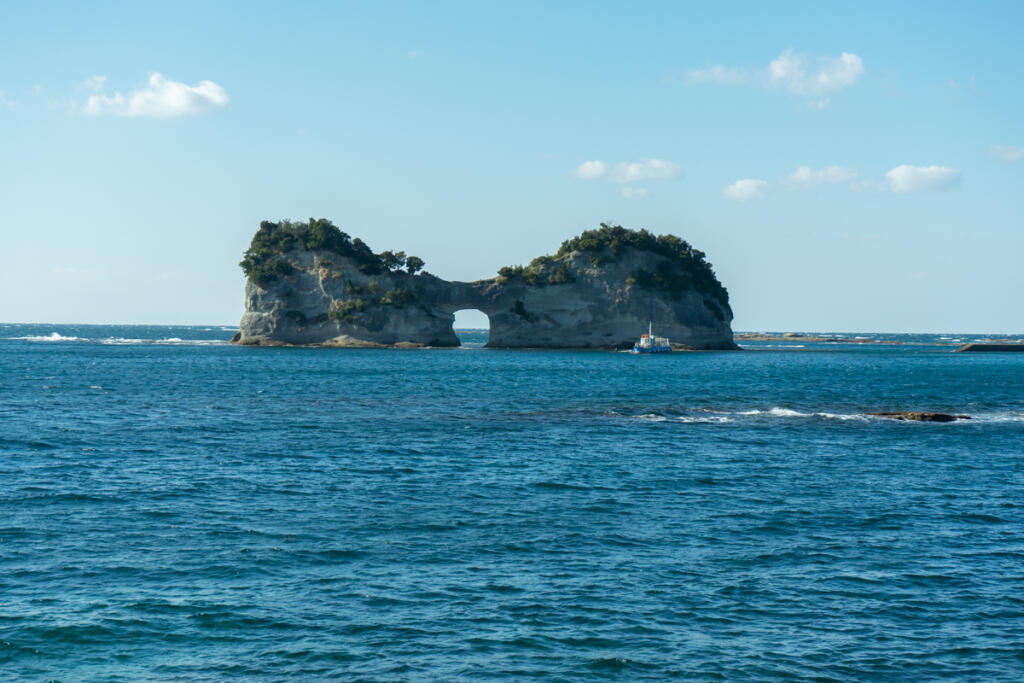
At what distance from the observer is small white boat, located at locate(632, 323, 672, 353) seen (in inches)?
5792

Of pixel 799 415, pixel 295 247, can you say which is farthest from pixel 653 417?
pixel 295 247

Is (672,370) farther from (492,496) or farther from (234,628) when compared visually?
(234,628)

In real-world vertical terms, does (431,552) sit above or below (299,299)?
below

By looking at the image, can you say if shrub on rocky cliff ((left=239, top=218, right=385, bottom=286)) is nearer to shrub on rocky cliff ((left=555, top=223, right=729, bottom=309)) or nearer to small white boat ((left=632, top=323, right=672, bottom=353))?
shrub on rocky cliff ((left=555, top=223, right=729, bottom=309))

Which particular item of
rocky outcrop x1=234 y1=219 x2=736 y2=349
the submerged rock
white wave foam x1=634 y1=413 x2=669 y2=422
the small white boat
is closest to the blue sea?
the submerged rock

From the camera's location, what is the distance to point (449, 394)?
69.0 m

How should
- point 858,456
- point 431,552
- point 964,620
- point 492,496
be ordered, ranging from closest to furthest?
point 964,620
point 431,552
point 492,496
point 858,456

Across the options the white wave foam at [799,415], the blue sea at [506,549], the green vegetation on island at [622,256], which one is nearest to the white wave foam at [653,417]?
the blue sea at [506,549]

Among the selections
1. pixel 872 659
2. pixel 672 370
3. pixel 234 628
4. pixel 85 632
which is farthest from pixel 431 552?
pixel 672 370

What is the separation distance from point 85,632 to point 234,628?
2827mm

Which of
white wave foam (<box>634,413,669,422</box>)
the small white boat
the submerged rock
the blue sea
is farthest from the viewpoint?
the small white boat

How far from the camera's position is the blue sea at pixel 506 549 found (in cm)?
1644

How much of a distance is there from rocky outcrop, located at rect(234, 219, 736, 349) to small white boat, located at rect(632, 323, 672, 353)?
587cm

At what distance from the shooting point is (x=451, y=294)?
525 ft
